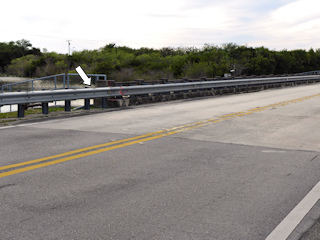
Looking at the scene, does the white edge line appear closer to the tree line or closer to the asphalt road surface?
the asphalt road surface

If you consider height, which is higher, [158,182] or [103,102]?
[103,102]

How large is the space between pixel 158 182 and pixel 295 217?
193cm

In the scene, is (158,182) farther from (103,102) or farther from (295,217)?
(103,102)

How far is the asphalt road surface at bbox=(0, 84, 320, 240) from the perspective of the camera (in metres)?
4.12

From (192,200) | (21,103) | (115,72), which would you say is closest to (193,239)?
(192,200)

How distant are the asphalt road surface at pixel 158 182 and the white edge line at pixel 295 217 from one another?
11mm

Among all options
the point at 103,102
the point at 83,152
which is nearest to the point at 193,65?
the point at 103,102

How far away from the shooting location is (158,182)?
5680 mm

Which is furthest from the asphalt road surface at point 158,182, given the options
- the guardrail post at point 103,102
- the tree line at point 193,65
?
the tree line at point 193,65

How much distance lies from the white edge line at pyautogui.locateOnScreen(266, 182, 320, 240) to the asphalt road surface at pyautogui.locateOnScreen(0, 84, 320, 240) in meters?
0.01

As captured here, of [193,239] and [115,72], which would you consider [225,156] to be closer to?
[193,239]

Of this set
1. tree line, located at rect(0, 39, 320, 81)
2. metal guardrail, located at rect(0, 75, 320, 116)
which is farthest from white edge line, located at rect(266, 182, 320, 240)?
tree line, located at rect(0, 39, 320, 81)

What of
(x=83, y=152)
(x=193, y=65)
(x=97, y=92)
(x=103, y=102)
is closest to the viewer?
(x=83, y=152)

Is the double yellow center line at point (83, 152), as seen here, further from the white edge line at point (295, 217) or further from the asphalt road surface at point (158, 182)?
the white edge line at point (295, 217)
